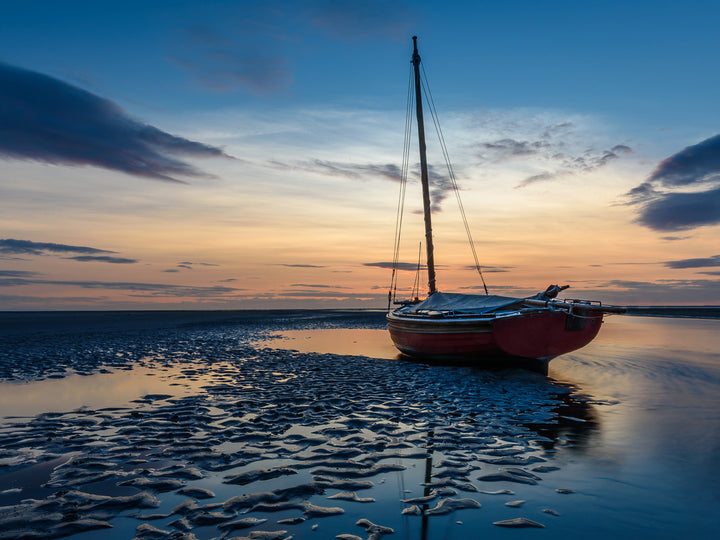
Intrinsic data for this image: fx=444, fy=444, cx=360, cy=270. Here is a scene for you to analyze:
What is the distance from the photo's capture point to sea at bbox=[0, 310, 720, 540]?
526 cm

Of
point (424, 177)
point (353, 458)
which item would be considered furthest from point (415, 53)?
point (353, 458)

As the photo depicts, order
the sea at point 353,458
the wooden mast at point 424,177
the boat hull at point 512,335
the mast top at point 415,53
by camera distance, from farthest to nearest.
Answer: the mast top at point 415,53
the wooden mast at point 424,177
the boat hull at point 512,335
the sea at point 353,458

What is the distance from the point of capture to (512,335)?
17875 mm

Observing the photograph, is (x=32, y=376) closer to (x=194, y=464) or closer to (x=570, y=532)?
(x=194, y=464)

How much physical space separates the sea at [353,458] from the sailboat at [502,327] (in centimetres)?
199

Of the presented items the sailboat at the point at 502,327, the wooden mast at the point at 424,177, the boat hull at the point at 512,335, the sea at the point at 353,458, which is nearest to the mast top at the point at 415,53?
the wooden mast at the point at 424,177

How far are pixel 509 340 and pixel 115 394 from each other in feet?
46.7

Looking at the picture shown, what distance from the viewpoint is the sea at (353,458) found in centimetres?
526

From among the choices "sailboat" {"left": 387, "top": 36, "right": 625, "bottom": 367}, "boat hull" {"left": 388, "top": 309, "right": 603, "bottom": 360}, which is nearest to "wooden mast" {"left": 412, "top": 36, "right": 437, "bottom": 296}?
"sailboat" {"left": 387, "top": 36, "right": 625, "bottom": 367}

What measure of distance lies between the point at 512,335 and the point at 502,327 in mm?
494

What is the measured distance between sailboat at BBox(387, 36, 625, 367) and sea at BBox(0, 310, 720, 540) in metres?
1.99

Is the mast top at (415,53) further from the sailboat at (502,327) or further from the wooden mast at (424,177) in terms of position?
the sailboat at (502,327)

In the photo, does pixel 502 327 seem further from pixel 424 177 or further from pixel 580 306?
pixel 424 177

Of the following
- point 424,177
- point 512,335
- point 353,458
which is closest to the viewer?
point 353,458
